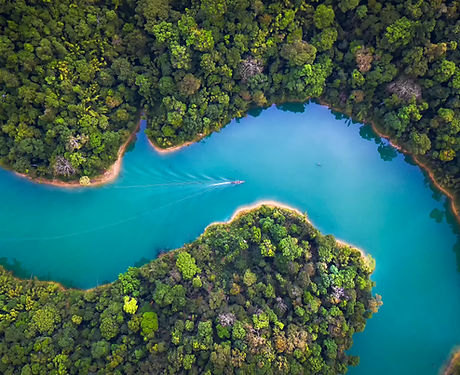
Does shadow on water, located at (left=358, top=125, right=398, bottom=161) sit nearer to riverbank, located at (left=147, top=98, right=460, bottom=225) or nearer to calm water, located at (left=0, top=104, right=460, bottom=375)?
calm water, located at (left=0, top=104, right=460, bottom=375)

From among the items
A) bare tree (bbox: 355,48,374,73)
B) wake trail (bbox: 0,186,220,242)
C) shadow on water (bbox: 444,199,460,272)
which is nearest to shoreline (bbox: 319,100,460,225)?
shadow on water (bbox: 444,199,460,272)

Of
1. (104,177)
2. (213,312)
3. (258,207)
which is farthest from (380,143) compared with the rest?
(104,177)

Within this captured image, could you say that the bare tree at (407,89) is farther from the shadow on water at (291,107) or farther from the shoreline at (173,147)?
the shoreline at (173,147)

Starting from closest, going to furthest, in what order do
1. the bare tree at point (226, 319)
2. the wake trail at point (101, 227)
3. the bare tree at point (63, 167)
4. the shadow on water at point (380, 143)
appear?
the bare tree at point (226, 319) → the bare tree at point (63, 167) → the wake trail at point (101, 227) → the shadow on water at point (380, 143)

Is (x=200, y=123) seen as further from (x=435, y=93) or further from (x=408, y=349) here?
(x=408, y=349)

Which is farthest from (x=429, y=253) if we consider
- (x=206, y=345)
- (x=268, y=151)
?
(x=206, y=345)

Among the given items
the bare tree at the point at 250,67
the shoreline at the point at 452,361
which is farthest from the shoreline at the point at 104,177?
the shoreline at the point at 452,361
